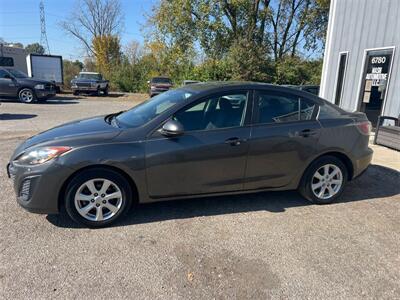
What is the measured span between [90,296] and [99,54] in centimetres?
4004

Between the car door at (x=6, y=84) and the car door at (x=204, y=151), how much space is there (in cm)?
1381

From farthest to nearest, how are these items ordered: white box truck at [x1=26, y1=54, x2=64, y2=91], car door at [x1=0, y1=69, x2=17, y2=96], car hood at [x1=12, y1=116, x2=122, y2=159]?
white box truck at [x1=26, y1=54, x2=64, y2=91]
car door at [x1=0, y1=69, x2=17, y2=96]
car hood at [x1=12, y1=116, x2=122, y2=159]

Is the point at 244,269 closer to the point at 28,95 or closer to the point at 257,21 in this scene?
the point at 28,95

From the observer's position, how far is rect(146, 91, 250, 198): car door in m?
3.30

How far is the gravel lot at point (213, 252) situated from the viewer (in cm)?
244

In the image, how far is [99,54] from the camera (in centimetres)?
3838

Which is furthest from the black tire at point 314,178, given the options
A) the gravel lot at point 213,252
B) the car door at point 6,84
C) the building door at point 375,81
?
the car door at point 6,84

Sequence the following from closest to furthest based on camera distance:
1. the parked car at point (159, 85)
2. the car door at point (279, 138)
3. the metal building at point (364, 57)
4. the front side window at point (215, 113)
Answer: the front side window at point (215, 113) → the car door at point (279, 138) → the metal building at point (364, 57) → the parked car at point (159, 85)

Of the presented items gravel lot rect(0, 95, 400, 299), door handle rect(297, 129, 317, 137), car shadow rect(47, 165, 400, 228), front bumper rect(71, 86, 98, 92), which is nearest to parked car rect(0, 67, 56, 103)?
front bumper rect(71, 86, 98, 92)

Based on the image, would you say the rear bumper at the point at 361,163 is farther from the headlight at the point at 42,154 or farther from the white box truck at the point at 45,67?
the white box truck at the point at 45,67

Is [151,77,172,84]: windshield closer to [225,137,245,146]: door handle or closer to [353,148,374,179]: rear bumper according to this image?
[353,148,374,179]: rear bumper

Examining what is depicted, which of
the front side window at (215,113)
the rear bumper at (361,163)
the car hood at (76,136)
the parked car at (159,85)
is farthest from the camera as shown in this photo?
the parked car at (159,85)

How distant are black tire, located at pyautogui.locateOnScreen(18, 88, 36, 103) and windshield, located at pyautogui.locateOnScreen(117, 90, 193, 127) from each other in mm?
12622

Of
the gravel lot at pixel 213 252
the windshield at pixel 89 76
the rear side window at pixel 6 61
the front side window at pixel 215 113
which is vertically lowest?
the gravel lot at pixel 213 252
